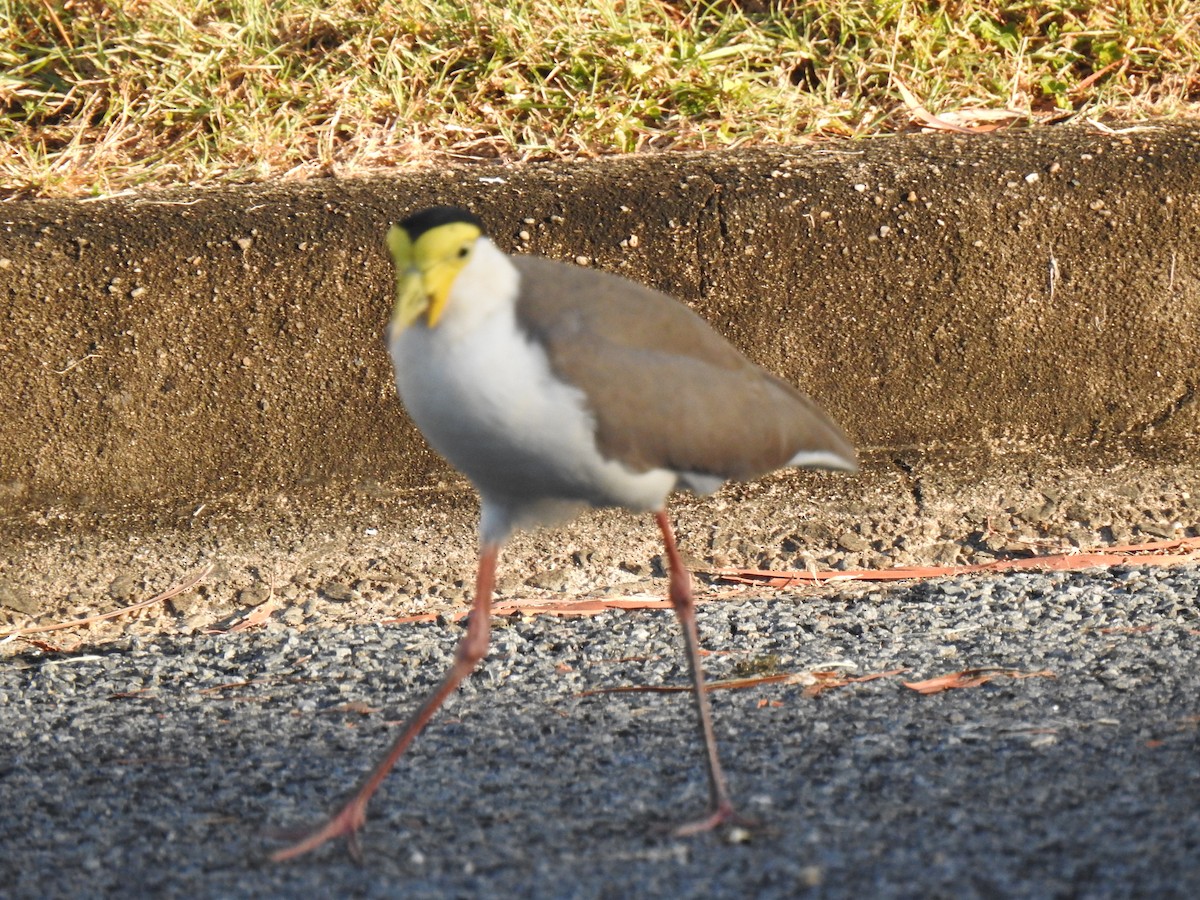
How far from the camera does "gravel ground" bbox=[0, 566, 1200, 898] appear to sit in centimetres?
239

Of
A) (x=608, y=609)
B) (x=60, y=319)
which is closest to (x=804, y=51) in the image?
(x=608, y=609)

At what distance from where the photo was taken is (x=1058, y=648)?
11.6 feet

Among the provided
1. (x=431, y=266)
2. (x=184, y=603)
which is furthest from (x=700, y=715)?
(x=184, y=603)

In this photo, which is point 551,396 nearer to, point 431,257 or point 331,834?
point 431,257

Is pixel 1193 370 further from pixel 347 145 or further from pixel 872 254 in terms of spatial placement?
pixel 347 145

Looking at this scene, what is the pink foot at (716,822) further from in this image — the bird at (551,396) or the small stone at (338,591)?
the small stone at (338,591)

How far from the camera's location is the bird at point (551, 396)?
8.42 ft

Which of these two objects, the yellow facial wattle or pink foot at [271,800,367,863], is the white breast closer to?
the yellow facial wattle

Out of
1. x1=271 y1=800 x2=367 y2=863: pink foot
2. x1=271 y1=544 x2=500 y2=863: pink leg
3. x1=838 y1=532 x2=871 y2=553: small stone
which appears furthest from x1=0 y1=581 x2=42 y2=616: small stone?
x1=838 y1=532 x2=871 y2=553: small stone

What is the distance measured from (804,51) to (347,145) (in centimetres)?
162

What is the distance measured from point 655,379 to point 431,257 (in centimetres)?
49

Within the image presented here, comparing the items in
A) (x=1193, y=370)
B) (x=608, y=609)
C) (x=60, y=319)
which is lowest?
(x=608, y=609)

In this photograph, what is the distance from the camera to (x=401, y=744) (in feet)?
9.14

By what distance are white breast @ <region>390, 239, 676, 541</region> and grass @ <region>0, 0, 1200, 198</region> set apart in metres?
2.36
